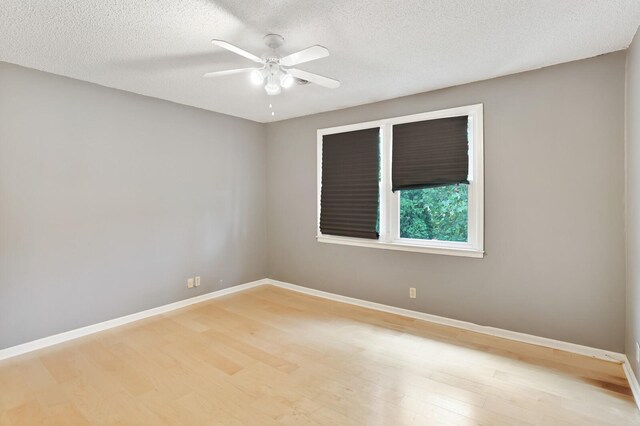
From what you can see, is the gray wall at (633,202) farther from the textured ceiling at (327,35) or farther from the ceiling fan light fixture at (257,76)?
the ceiling fan light fixture at (257,76)

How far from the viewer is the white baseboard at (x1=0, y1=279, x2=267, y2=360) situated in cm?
287

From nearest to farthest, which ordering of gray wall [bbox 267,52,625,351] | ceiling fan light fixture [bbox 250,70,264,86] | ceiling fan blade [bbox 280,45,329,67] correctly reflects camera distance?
ceiling fan blade [bbox 280,45,329,67], ceiling fan light fixture [bbox 250,70,264,86], gray wall [bbox 267,52,625,351]

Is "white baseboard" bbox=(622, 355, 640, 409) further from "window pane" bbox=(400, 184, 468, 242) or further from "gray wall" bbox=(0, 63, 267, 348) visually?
"gray wall" bbox=(0, 63, 267, 348)

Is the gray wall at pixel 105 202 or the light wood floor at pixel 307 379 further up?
the gray wall at pixel 105 202

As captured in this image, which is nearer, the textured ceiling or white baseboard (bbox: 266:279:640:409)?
the textured ceiling

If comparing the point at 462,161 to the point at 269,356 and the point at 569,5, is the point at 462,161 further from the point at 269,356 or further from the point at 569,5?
the point at 269,356

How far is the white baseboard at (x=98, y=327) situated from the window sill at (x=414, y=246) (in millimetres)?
1714

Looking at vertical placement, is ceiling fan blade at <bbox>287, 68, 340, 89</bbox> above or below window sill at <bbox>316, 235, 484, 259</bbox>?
above

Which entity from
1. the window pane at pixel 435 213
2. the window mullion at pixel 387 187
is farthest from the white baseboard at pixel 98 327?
the window pane at pixel 435 213

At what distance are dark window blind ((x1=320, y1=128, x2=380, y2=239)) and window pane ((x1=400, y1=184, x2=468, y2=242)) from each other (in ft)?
1.28

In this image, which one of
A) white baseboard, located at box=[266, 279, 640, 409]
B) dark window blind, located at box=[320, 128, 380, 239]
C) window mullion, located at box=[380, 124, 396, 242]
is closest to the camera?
white baseboard, located at box=[266, 279, 640, 409]

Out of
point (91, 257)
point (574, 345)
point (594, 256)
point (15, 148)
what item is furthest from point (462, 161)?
point (15, 148)

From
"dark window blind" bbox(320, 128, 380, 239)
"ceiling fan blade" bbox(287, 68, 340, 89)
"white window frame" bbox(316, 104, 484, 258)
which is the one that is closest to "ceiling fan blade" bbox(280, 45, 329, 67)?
"ceiling fan blade" bbox(287, 68, 340, 89)

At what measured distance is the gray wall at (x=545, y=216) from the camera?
267 cm
